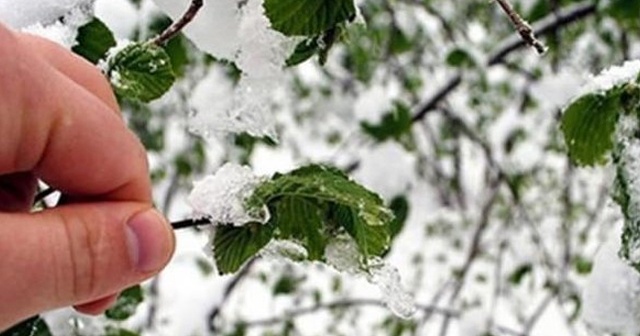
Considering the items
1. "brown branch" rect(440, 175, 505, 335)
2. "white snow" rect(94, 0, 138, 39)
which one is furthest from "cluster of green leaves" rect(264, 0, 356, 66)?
"brown branch" rect(440, 175, 505, 335)

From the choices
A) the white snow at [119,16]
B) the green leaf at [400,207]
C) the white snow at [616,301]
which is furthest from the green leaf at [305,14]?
the green leaf at [400,207]

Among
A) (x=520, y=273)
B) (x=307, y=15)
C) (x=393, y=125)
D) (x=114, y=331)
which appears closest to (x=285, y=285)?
(x=520, y=273)

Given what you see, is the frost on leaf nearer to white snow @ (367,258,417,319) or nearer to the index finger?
white snow @ (367,258,417,319)

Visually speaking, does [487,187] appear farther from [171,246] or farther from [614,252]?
[171,246]

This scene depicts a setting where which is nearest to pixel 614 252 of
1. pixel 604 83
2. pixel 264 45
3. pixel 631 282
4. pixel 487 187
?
pixel 631 282

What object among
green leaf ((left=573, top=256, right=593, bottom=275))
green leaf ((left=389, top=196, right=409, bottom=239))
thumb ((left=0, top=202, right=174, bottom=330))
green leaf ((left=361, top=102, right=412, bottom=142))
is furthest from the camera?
green leaf ((left=573, top=256, right=593, bottom=275))

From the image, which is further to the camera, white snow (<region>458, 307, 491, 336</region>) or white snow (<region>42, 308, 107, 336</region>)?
white snow (<region>458, 307, 491, 336</region>)

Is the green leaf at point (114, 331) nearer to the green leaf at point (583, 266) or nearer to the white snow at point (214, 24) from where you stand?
the white snow at point (214, 24)
